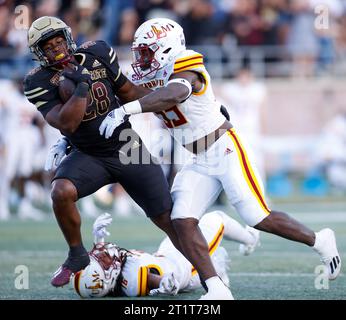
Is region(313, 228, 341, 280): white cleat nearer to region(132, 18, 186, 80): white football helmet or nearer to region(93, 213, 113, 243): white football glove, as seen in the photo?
region(93, 213, 113, 243): white football glove

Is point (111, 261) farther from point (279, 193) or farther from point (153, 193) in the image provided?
point (279, 193)

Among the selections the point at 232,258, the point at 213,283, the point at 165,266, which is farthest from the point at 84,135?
the point at 232,258

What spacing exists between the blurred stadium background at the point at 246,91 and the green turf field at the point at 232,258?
33 cm

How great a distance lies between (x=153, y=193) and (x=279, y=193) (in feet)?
25.3

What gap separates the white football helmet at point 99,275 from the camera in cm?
494

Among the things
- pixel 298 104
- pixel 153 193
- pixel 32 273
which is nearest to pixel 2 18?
pixel 298 104

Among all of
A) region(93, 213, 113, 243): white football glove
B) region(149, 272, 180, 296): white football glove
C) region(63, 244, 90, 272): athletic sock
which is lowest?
region(149, 272, 180, 296): white football glove

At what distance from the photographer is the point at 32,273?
6.02 meters

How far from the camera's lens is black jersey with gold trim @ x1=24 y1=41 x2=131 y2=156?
16.8 ft

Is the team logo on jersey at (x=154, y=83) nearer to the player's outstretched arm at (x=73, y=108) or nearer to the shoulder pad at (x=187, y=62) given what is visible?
the shoulder pad at (x=187, y=62)

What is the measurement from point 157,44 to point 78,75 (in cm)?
47

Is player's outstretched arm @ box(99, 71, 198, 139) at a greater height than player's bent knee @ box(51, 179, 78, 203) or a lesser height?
greater

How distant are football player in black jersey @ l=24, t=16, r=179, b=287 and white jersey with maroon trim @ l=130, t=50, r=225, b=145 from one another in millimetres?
291

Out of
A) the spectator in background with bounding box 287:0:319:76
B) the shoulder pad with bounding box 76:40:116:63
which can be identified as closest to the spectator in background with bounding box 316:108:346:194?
the spectator in background with bounding box 287:0:319:76
